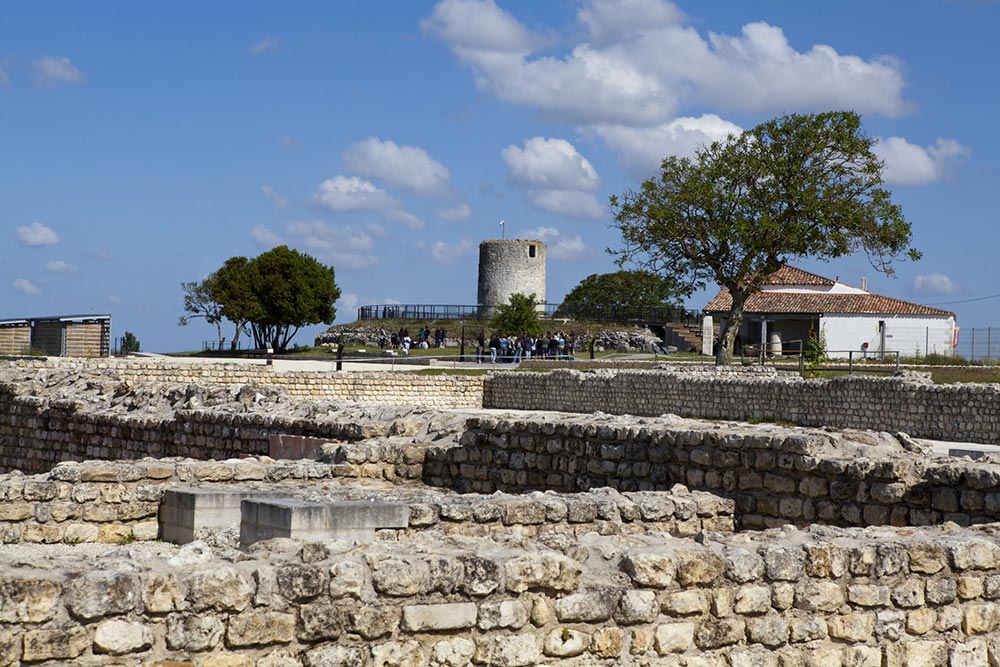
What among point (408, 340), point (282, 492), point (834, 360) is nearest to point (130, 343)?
point (408, 340)

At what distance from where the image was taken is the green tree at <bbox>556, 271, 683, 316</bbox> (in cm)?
4341

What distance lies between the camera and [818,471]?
341 inches

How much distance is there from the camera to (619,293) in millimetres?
75188

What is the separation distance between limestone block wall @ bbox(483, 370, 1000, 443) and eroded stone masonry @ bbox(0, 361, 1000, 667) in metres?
13.8

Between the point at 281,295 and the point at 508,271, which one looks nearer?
the point at 281,295

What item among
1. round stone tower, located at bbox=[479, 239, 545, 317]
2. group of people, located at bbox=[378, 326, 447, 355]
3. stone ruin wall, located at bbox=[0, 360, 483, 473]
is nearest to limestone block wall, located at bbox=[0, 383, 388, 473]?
stone ruin wall, located at bbox=[0, 360, 483, 473]

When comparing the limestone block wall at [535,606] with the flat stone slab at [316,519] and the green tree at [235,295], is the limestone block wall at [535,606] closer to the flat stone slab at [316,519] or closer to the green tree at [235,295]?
the flat stone slab at [316,519]

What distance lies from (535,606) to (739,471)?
4.57 metres

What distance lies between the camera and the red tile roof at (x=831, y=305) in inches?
2260

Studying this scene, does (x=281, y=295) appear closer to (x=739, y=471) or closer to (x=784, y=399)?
(x=784, y=399)

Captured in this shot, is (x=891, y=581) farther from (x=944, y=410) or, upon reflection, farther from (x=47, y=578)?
(x=944, y=410)

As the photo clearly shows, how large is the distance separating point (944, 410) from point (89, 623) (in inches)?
856

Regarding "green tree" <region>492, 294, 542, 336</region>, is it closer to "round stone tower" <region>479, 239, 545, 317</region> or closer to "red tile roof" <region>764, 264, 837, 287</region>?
"red tile roof" <region>764, 264, 837, 287</region>

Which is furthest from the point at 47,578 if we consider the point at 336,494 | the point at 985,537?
the point at 336,494
